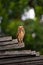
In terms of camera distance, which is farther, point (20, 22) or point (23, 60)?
point (20, 22)

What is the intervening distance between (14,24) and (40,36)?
532mm

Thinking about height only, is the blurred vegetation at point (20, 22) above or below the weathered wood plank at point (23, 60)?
above

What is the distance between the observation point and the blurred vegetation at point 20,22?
4965mm

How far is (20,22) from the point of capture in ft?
16.3

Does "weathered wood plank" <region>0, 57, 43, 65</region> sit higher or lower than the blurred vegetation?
lower

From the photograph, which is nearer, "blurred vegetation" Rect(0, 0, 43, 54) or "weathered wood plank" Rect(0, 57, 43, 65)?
"weathered wood plank" Rect(0, 57, 43, 65)

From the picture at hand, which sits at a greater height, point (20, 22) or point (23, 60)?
point (20, 22)

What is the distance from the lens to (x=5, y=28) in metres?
5.17

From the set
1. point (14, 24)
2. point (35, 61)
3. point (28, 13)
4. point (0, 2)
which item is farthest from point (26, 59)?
point (28, 13)

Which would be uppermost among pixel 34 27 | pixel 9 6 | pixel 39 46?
pixel 9 6

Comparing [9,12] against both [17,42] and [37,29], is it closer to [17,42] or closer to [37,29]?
[37,29]

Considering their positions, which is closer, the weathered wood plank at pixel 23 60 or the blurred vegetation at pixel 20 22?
the weathered wood plank at pixel 23 60

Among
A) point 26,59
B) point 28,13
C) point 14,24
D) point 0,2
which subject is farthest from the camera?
point 28,13

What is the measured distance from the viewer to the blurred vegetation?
4.96 m
